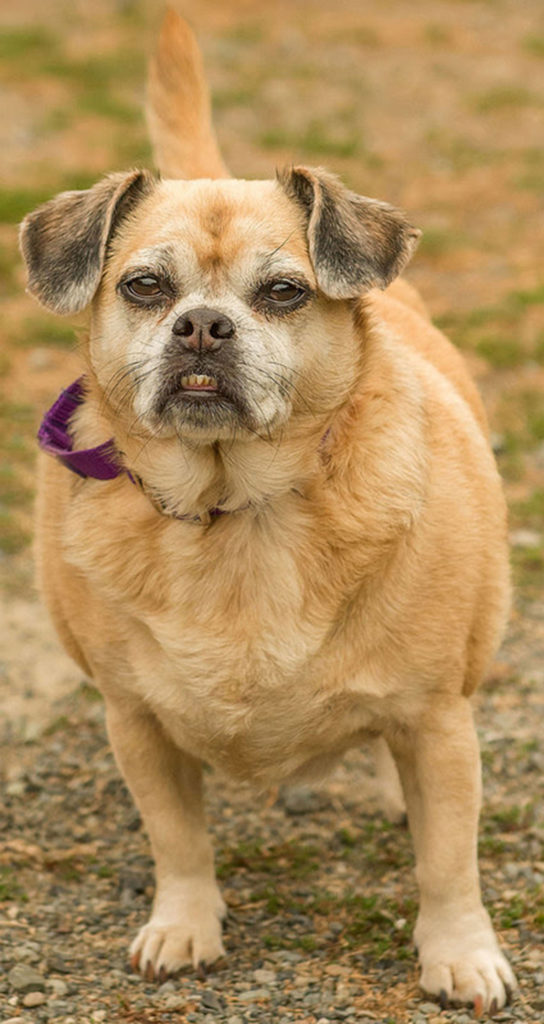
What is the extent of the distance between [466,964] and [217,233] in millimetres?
1999

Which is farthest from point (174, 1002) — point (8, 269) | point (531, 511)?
point (8, 269)

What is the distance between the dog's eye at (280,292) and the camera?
3.47 meters

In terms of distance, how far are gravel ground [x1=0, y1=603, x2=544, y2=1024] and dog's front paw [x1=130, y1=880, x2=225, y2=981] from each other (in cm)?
5

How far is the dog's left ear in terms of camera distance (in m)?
3.46

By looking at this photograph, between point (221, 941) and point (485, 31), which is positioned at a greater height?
point (485, 31)

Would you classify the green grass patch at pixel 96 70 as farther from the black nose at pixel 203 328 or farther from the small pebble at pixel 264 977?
the small pebble at pixel 264 977

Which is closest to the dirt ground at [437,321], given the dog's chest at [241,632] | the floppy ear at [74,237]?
the dog's chest at [241,632]

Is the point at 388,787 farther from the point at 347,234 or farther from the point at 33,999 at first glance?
the point at 347,234

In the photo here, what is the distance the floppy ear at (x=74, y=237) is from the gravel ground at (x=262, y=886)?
1754 millimetres

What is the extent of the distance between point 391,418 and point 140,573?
0.75 m

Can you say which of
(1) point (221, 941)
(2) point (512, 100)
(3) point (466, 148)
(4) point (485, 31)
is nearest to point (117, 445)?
(1) point (221, 941)

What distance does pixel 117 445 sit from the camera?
3707 mm

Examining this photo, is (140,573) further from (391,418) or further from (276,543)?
(391,418)

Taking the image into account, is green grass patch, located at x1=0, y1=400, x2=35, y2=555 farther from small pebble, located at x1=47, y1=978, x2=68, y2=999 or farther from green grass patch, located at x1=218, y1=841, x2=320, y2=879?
small pebble, located at x1=47, y1=978, x2=68, y2=999
